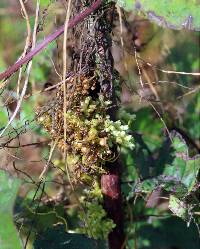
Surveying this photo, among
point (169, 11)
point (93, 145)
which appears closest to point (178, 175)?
point (93, 145)

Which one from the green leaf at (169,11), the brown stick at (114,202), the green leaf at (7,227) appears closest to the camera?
the green leaf at (7,227)

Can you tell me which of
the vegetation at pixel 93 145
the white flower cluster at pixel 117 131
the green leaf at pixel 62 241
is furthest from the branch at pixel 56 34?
the green leaf at pixel 62 241

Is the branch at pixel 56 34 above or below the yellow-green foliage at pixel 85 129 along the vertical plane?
above

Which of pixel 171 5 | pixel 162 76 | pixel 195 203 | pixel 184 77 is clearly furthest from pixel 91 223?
pixel 184 77

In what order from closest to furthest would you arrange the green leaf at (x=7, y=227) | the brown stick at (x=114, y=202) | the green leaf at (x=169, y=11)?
1. the green leaf at (x=7, y=227)
2. the green leaf at (x=169, y=11)
3. the brown stick at (x=114, y=202)

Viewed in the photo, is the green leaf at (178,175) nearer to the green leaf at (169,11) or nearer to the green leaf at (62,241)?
the green leaf at (62,241)

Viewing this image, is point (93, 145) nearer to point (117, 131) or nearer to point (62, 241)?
point (117, 131)
